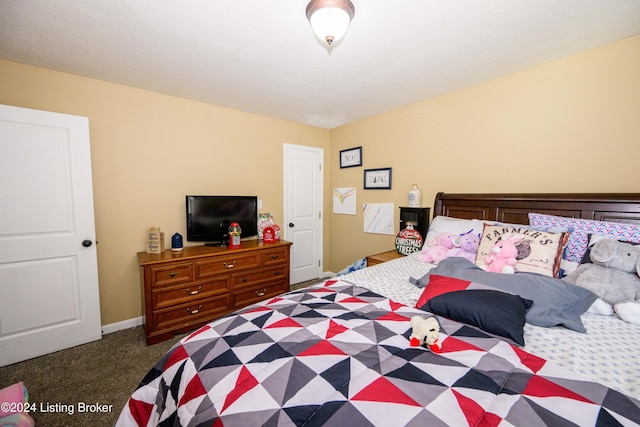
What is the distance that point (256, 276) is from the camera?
2930 millimetres

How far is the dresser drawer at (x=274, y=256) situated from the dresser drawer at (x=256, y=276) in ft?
0.24

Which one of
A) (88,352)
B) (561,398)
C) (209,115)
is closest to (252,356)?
(561,398)

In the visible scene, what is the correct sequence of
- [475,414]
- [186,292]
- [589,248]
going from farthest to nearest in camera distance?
[186,292] < [589,248] < [475,414]

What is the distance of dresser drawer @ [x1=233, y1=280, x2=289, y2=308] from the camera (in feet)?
9.28

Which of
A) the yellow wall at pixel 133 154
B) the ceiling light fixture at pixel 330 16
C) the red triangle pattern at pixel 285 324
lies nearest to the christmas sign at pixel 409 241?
the red triangle pattern at pixel 285 324

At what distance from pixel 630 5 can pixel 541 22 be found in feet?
1.34

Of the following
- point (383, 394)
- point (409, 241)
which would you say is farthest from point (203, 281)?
point (383, 394)

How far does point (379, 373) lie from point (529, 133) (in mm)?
2389

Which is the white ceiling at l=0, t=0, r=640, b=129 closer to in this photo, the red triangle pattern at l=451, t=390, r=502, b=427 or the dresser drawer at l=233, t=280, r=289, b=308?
the red triangle pattern at l=451, t=390, r=502, b=427

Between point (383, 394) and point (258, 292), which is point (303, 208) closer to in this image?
point (258, 292)

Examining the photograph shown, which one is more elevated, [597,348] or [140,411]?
[597,348]

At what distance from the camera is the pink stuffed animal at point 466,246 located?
2039mm

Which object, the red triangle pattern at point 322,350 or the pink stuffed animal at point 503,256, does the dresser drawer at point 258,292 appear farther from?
the pink stuffed animal at point 503,256

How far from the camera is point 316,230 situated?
4051mm
